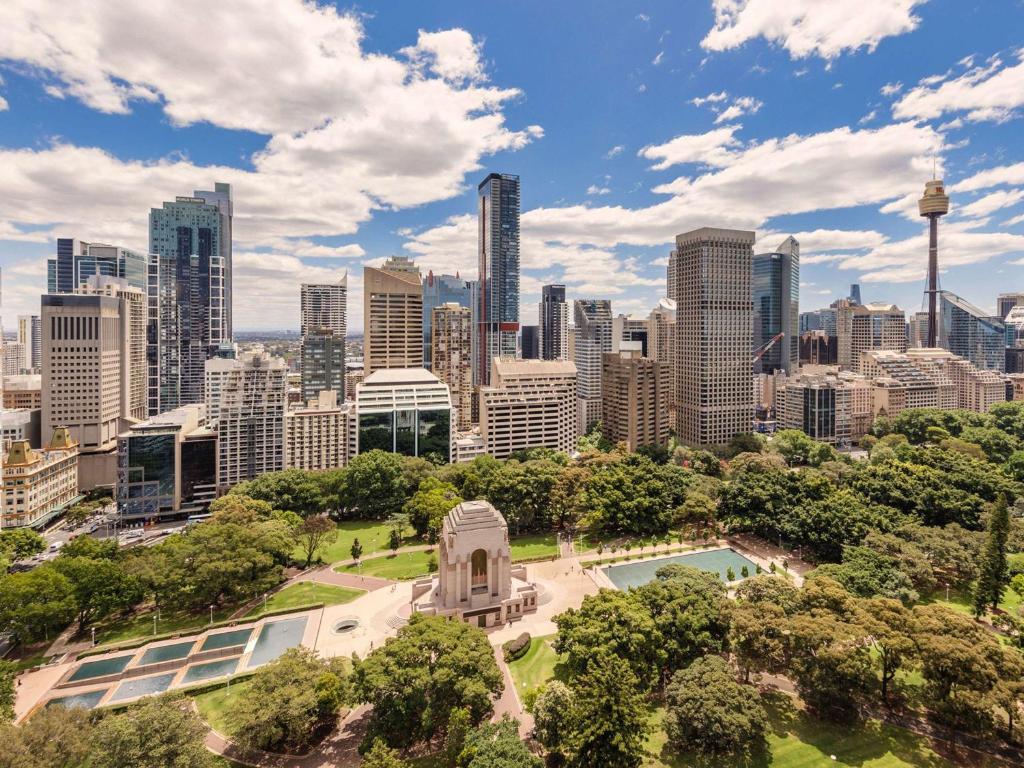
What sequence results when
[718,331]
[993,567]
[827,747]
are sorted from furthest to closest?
[718,331] → [993,567] → [827,747]

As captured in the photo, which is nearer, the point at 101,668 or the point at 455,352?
the point at 101,668

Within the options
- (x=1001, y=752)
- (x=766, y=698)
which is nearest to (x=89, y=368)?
(x=766, y=698)

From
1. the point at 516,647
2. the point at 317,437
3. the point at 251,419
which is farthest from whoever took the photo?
the point at 317,437

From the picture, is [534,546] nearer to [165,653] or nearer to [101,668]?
[165,653]

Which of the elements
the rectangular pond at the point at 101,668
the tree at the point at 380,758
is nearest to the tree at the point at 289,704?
the tree at the point at 380,758

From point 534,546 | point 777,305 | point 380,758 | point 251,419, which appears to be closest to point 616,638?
point 380,758

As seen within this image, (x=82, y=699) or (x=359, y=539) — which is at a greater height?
(x=359, y=539)

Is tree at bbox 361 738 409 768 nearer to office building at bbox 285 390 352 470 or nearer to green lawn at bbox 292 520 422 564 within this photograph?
green lawn at bbox 292 520 422 564

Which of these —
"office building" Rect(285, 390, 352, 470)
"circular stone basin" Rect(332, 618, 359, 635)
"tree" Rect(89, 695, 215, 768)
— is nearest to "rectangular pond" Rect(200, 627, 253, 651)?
"circular stone basin" Rect(332, 618, 359, 635)
